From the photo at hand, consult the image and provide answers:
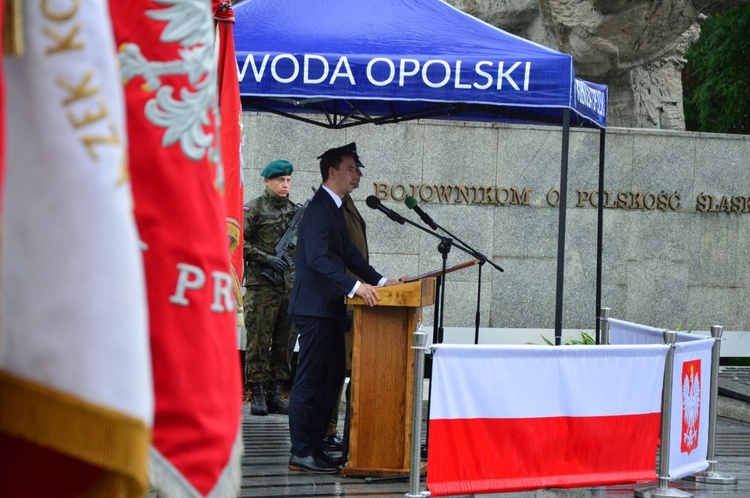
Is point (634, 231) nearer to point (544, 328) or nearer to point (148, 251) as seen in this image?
point (544, 328)

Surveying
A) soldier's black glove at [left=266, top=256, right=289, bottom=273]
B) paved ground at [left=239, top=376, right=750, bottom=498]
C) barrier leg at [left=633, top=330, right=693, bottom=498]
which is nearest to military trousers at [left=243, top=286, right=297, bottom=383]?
soldier's black glove at [left=266, top=256, right=289, bottom=273]

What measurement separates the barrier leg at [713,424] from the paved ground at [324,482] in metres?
0.07

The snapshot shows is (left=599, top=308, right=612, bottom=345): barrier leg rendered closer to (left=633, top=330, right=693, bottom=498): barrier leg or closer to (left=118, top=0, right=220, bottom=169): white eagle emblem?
(left=633, top=330, right=693, bottom=498): barrier leg

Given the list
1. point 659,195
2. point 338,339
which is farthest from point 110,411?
point 659,195

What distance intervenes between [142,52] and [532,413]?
4.68 metres

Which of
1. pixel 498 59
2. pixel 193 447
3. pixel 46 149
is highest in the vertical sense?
pixel 498 59

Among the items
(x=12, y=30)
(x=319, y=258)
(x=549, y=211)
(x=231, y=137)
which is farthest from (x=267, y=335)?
(x=12, y=30)

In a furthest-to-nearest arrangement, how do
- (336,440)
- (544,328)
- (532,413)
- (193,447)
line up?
(544,328), (336,440), (532,413), (193,447)

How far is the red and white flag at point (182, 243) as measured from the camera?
5.86ft

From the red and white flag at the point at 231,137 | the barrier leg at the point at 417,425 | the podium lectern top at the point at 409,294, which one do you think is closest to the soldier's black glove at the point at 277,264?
the podium lectern top at the point at 409,294

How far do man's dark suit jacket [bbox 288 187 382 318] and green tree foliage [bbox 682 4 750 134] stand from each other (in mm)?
14087

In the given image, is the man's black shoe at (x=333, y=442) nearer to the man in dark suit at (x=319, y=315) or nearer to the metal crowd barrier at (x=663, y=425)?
the man in dark suit at (x=319, y=315)

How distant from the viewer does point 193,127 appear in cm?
186

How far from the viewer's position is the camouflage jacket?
10125 millimetres
